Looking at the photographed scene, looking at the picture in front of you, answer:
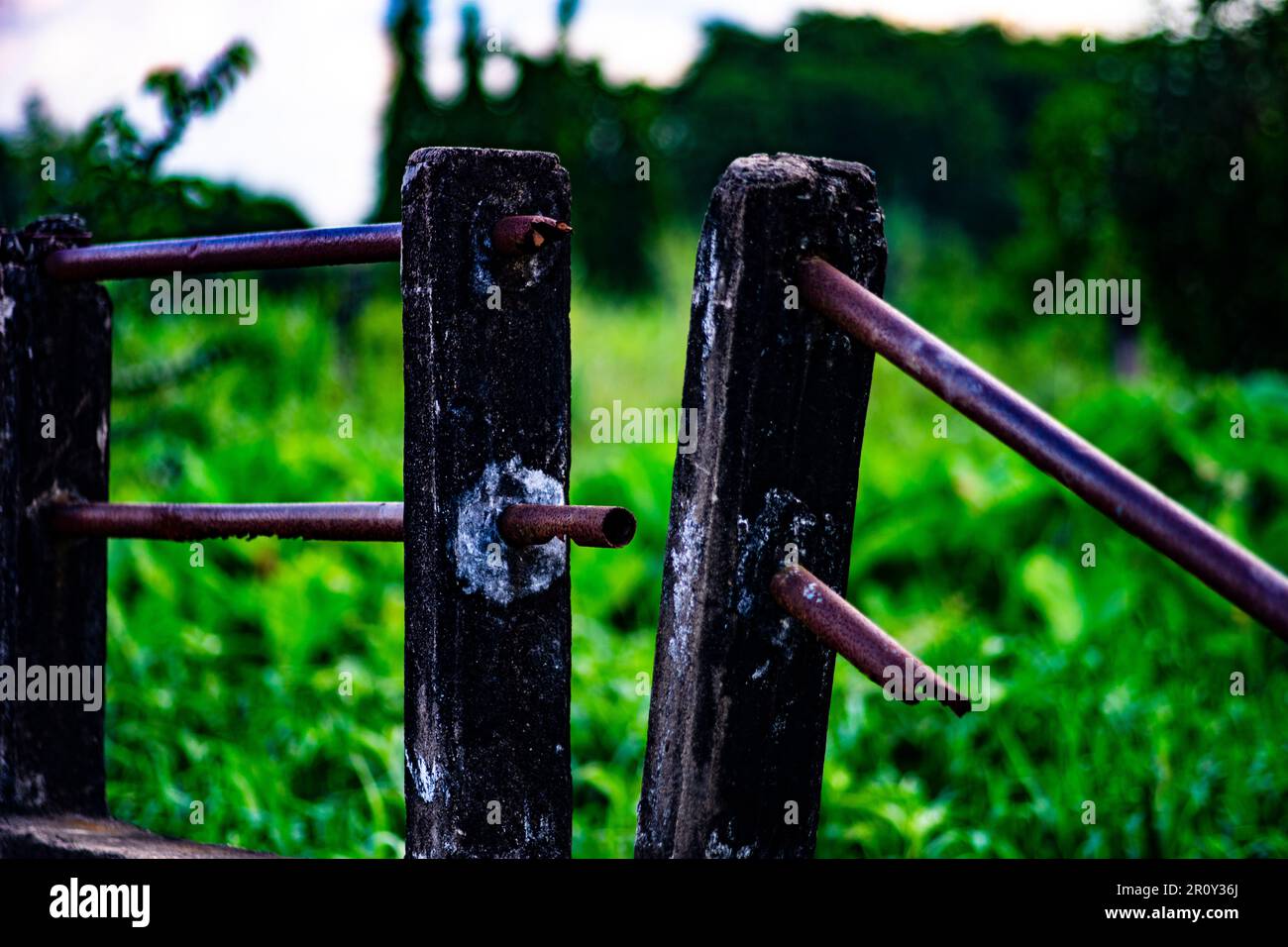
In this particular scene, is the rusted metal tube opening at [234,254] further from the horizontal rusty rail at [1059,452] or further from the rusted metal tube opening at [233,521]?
the horizontal rusty rail at [1059,452]

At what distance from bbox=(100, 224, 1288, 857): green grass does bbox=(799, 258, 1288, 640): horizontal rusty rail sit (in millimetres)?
1809

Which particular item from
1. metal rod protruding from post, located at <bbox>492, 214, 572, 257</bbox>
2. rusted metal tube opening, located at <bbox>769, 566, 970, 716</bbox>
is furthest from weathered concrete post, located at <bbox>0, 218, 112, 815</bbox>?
rusted metal tube opening, located at <bbox>769, 566, 970, 716</bbox>

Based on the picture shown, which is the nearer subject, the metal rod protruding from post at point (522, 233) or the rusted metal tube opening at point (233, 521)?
the metal rod protruding from post at point (522, 233)

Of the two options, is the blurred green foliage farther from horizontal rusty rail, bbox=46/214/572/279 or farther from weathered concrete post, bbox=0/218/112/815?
horizontal rusty rail, bbox=46/214/572/279

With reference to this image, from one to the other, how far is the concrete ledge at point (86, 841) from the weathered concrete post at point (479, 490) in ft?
0.91

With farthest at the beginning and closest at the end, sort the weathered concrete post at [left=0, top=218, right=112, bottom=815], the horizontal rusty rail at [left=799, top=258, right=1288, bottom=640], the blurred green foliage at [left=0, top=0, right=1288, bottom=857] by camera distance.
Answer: the blurred green foliage at [left=0, top=0, right=1288, bottom=857]
the weathered concrete post at [left=0, top=218, right=112, bottom=815]
the horizontal rusty rail at [left=799, top=258, right=1288, bottom=640]

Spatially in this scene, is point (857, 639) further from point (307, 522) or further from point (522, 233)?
point (307, 522)

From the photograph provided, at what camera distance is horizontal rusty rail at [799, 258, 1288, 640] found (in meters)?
0.83

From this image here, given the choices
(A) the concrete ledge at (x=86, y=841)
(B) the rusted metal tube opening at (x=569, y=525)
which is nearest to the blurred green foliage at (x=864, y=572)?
(A) the concrete ledge at (x=86, y=841)

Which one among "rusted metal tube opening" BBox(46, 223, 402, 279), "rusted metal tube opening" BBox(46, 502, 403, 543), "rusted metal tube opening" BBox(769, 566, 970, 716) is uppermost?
"rusted metal tube opening" BBox(46, 223, 402, 279)

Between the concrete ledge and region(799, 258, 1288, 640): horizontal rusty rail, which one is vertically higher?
region(799, 258, 1288, 640): horizontal rusty rail

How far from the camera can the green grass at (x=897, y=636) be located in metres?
2.84
